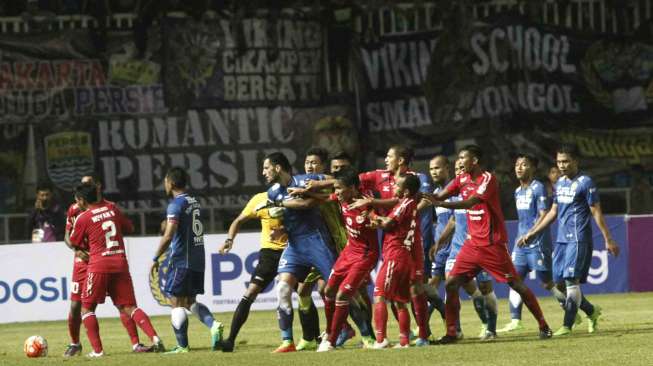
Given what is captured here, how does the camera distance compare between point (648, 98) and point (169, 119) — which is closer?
point (169, 119)

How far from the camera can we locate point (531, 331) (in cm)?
1880

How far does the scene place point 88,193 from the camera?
17.4m

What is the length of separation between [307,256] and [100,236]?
248 cm

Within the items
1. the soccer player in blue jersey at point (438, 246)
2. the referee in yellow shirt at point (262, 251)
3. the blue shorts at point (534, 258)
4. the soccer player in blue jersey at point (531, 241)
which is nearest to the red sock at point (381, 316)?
the referee in yellow shirt at point (262, 251)

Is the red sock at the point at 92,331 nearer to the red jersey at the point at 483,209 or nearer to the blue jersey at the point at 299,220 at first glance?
the blue jersey at the point at 299,220

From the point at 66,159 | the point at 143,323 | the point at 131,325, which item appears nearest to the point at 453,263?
the point at 143,323

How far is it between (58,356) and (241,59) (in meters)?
13.5

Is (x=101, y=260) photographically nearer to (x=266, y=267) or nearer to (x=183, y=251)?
(x=183, y=251)

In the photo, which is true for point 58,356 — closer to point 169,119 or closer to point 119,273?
point 119,273

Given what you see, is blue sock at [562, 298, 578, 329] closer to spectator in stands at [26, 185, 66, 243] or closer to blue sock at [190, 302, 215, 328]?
blue sock at [190, 302, 215, 328]

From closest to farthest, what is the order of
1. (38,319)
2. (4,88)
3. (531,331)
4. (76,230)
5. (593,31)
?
1. (76,230)
2. (531,331)
3. (38,319)
4. (4,88)
5. (593,31)

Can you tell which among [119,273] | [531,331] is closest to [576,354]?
[531,331]

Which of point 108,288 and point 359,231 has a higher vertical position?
point 359,231

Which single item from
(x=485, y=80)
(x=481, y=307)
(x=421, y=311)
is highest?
(x=485, y=80)
